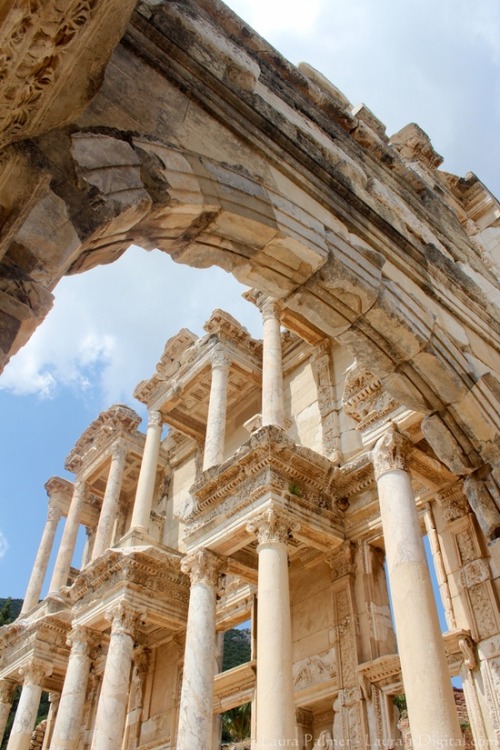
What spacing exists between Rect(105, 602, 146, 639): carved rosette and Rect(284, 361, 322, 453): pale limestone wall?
15.0ft

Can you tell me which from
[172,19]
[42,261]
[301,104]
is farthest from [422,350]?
[42,261]

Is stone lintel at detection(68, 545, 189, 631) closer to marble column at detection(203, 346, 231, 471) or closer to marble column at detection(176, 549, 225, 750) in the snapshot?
marble column at detection(203, 346, 231, 471)

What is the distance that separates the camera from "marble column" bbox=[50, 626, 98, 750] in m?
12.0

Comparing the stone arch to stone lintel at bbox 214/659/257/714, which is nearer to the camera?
the stone arch

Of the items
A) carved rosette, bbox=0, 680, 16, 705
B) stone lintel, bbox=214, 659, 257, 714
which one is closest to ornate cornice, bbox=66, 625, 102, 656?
stone lintel, bbox=214, 659, 257, 714

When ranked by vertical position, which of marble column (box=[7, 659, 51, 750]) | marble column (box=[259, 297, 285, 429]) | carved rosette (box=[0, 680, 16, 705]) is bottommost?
marble column (box=[7, 659, 51, 750])

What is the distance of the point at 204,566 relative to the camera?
10.1 m

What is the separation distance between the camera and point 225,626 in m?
12.8

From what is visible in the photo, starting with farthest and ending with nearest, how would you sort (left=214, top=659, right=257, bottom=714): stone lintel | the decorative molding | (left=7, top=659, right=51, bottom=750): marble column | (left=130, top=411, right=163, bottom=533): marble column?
(left=130, top=411, right=163, bottom=533): marble column → (left=7, top=659, right=51, bottom=750): marble column → (left=214, top=659, right=257, bottom=714): stone lintel → the decorative molding

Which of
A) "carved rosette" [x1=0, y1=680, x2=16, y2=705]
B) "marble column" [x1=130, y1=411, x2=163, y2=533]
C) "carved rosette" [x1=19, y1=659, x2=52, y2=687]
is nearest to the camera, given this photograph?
"marble column" [x1=130, y1=411, x2=163, y2=533]

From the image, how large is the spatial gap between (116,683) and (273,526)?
4.55 meters

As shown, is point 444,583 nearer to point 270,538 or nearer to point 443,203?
point 270,538

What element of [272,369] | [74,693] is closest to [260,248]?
[272,369]

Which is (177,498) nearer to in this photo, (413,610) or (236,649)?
(413,610)
